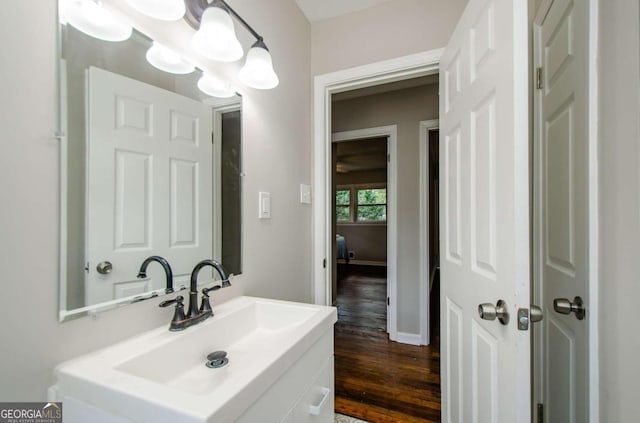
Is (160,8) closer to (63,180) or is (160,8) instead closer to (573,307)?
(63,180)

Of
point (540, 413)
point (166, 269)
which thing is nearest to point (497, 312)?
point (540, 413)

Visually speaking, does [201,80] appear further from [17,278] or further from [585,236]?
[585,236]

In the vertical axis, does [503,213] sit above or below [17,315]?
above

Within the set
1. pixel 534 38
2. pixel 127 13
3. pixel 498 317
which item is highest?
pixel 534 38

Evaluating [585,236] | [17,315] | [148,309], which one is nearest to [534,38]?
[585,236]

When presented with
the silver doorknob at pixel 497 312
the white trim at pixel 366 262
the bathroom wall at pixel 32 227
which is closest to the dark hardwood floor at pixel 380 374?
the silver doorknob at pixel 497 312

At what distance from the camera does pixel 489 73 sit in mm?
928

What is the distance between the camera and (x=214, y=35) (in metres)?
0.94

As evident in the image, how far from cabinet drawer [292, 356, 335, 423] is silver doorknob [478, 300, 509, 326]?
58 cm

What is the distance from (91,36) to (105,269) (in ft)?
2.05

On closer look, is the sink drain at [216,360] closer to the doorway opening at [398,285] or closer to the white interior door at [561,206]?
the doorway opening at [398,285]

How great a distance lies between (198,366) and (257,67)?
1.15 metres

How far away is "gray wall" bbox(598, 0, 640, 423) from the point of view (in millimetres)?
657

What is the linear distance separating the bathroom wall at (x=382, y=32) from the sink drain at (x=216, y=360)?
67.1 inches
